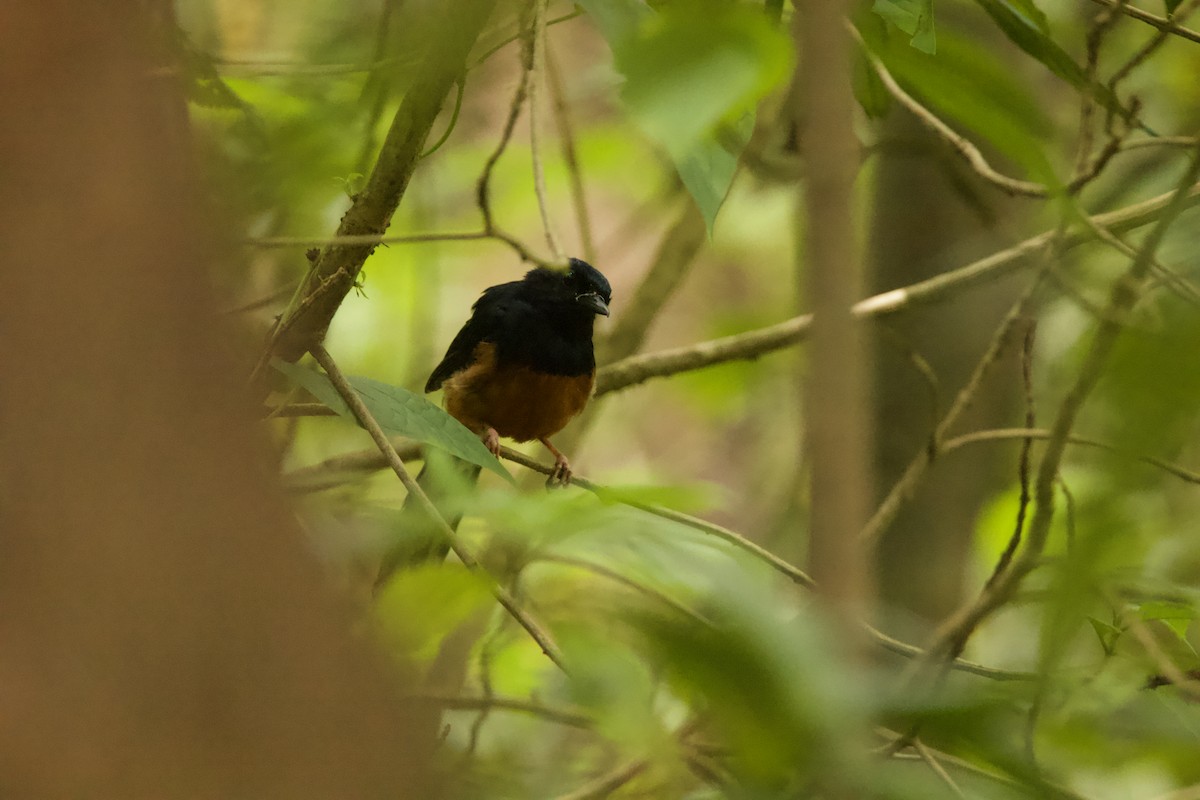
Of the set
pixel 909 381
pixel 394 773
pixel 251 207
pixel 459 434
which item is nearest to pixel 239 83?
pixel 459 434

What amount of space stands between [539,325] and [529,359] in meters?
0.17

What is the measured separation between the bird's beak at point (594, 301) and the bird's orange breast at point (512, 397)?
227 millimetres

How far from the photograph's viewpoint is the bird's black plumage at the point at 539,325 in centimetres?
428

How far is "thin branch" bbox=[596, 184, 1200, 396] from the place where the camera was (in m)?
2.84

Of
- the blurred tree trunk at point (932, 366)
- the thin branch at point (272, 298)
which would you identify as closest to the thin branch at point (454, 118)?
the thin branch at point (272, 298)

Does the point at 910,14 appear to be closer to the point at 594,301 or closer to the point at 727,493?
the point at 727,493

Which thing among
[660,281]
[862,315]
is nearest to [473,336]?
[660,281]

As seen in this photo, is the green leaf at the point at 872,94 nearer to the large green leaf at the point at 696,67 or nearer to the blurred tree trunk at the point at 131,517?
the large green leaf at the point at 696,67

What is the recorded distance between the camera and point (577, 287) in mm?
4359

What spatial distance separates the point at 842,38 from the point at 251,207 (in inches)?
35.2

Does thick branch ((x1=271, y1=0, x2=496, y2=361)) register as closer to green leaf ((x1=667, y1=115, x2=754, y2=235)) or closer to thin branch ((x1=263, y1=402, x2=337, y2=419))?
thin branch ((x1=263, y1=402, x2=337, y2=419))

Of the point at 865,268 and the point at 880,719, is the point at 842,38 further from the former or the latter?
the point at 865,268

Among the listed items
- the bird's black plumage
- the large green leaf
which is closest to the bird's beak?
the bird's black plumage

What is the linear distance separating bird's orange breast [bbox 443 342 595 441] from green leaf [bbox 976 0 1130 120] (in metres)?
2.67
